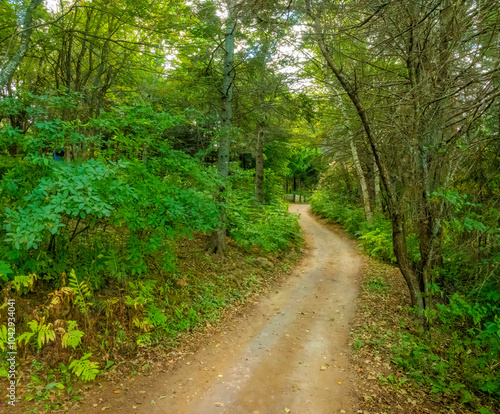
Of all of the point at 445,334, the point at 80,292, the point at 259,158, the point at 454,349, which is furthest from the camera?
the point at 259,158

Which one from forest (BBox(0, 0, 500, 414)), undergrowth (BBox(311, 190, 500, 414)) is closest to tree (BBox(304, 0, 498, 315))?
forest (BBox(0, 0, 500, 414))

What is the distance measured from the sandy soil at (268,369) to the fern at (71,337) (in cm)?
89

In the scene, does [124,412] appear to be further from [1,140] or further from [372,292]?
[372,292]

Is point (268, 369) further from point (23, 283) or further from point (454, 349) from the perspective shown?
point (23, 283)

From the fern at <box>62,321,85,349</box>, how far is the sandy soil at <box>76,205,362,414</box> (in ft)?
2.93

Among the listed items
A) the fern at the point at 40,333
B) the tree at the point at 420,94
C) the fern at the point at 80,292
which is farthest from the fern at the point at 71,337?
the tree at the point at 420,94

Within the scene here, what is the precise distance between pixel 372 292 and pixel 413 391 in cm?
405

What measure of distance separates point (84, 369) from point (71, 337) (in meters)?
0.50

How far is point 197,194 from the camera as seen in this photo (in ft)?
18.1

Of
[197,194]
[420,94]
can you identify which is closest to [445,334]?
[420,94]

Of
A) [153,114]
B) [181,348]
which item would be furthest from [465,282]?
[153,114]

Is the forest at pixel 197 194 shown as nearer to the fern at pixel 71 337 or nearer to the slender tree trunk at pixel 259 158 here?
the fern at pixel 71 337

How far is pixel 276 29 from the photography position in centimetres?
701

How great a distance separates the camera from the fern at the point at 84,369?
391 centimetres
